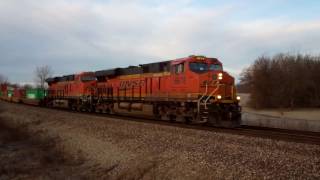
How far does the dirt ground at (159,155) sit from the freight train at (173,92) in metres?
2.87

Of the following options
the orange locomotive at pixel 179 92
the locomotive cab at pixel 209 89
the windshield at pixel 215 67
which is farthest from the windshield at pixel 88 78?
the windshield at pixel 215 67

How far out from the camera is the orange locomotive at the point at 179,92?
19047 mm

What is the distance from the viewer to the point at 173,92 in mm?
21328

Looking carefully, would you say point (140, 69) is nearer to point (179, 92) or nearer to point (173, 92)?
point (173, 92)

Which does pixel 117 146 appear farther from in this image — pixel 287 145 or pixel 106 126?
pixel 287 145

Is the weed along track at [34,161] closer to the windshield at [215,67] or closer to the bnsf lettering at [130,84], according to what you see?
the bnsf lettering at [130,84]

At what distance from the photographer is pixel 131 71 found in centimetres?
2742

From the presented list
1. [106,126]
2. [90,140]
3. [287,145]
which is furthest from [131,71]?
[287,145]

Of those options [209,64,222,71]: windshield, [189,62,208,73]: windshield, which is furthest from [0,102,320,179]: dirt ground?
[209,64,222,71]: windshield

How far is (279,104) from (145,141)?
2333 inches

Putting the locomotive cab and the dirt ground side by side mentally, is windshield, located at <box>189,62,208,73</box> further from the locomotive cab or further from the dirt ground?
the dirt ground

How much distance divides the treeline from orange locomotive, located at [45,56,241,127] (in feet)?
152

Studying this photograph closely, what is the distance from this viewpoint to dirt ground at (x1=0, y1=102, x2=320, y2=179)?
369 inches

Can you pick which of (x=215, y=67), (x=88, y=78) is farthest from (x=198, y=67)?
(x=88, y=78)
